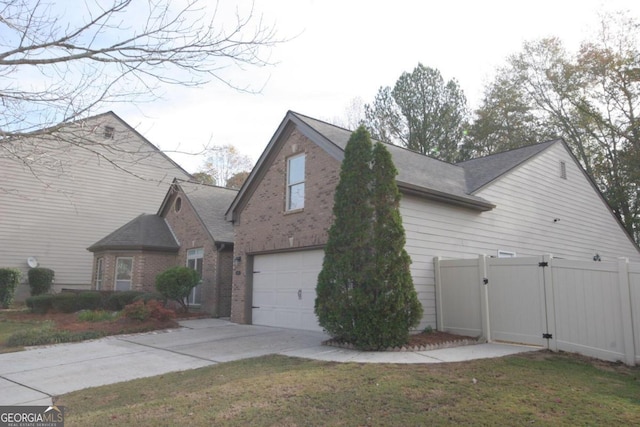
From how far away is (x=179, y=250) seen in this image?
61.3 feet

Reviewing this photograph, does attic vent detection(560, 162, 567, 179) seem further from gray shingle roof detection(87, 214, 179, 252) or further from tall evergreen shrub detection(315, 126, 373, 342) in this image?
gray shingle roof detection(87, 214, 179, 252)

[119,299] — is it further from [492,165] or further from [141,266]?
[492,165]

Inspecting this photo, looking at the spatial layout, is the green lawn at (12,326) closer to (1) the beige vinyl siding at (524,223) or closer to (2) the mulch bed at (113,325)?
(2) the mulch bed at (113,325)

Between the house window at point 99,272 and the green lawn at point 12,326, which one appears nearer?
the green lawn at point 12,326

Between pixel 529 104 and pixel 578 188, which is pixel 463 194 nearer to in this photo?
pixel 578 188

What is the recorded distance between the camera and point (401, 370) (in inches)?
262

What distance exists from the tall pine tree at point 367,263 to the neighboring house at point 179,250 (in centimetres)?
778

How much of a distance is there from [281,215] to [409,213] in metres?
3.78

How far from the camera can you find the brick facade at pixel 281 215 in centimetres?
1156

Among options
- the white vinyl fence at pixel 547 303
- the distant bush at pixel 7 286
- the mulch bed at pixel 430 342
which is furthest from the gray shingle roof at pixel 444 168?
the distant bush at pixel 7 286

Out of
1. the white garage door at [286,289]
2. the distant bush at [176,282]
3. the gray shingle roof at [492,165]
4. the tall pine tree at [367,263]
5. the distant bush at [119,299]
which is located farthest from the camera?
the distant bush at [119,299]

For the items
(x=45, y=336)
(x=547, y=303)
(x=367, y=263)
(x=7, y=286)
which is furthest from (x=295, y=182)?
(x=7, y=286)

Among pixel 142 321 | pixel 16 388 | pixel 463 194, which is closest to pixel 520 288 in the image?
pixel 463 194

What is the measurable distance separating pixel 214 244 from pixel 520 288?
34.2 ft
